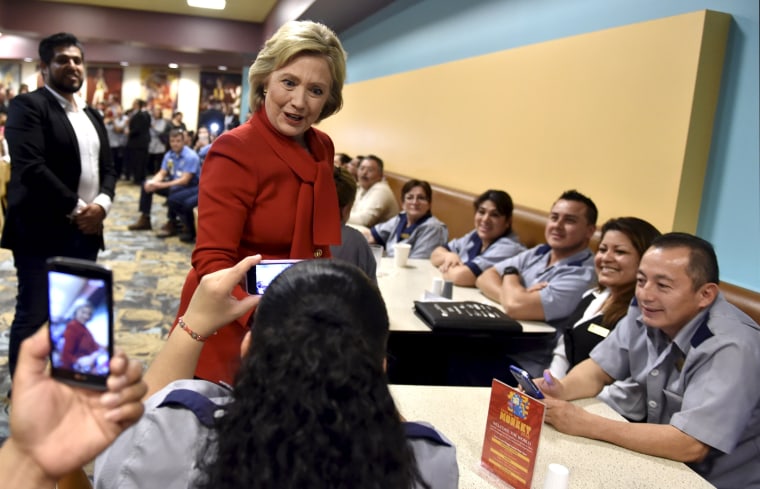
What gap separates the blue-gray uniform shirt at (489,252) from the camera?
11.4ft

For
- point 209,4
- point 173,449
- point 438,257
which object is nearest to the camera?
point 173,449

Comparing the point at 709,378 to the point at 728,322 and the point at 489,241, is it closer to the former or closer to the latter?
the point at 728,322

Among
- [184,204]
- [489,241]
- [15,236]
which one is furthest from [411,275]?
[184,204]

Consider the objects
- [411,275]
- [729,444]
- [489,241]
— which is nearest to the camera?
[729,444]

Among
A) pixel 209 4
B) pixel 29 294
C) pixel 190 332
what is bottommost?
pixel 29 294

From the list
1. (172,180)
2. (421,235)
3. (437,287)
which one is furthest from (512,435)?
(172,180)

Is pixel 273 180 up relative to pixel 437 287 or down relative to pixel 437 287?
up

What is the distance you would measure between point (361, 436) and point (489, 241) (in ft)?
10.1

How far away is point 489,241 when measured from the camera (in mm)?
3732

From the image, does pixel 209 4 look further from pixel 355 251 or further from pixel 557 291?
pixel 557 291

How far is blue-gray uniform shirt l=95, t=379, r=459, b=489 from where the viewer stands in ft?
2.87

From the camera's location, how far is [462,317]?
2.42 m

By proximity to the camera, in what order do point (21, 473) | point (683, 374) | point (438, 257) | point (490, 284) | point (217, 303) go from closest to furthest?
point (21, 473)
point (217, 303)
point (683, 374)
point (490, 284)
point (438, 257)

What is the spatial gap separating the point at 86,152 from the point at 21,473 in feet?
7.84
